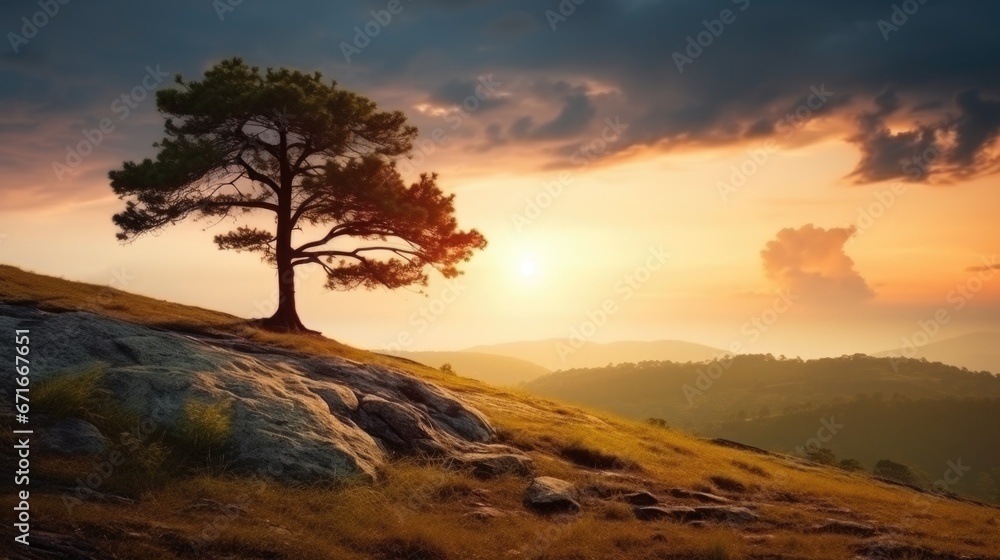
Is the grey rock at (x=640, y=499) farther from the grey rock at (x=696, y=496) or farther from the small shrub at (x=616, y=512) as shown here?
the grey rock at (x=696, y=496)

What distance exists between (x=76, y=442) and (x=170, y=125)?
25.9m

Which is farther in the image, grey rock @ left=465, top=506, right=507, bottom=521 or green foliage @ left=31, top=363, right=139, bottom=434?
grey rock @ left=465, top=506, right=507, bottom=521

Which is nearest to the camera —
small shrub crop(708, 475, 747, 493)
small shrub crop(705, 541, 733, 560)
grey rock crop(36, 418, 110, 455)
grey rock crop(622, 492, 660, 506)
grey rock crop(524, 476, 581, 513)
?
grey rock crop(36, 418, 110, 455)

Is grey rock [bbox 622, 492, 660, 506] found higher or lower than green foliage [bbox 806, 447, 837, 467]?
higher

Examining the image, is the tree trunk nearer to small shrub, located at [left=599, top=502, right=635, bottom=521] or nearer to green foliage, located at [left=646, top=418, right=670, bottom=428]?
green foliage, located at [left=646, top=418, right=670, bottom=428]

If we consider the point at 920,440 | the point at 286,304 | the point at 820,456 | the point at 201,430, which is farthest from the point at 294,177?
the point at 920,440

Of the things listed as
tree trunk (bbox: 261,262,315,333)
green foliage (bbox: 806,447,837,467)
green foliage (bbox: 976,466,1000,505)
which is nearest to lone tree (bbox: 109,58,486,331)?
tree trunk (bbox: 261,262,315,333)

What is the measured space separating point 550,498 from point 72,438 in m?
9.27

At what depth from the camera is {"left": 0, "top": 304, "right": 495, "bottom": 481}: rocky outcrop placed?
43.6ft

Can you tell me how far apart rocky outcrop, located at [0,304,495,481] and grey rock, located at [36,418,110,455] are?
30 millimetres

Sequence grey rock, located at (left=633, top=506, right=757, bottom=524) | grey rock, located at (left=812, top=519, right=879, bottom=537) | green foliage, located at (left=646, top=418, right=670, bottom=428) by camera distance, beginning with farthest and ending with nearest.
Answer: green foliage, located at (left=646, top=418, right=670, bottom=428), grey rock, located at (left=812, top=519, right=879, bottom=537), grey rock, located at (left=633, top=506, right=757, bottom=524)

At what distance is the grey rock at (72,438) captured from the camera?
11453 millimetres

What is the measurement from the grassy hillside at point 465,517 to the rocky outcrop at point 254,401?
652mm

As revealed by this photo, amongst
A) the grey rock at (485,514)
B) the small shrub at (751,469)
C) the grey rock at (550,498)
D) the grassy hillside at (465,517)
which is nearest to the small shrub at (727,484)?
the grassy hillside at (465,517)
